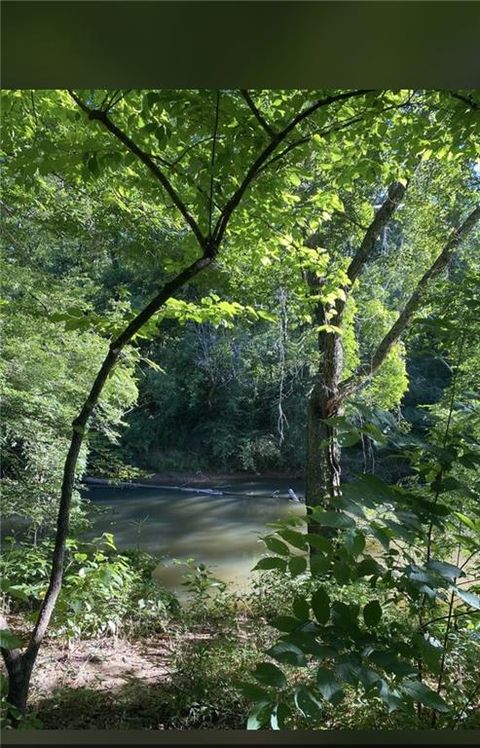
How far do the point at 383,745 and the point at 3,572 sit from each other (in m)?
2.41

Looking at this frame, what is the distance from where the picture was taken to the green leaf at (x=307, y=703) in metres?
0.75

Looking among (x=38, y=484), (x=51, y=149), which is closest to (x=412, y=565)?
(x=51, y=149)

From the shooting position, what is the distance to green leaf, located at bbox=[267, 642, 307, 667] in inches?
29.0

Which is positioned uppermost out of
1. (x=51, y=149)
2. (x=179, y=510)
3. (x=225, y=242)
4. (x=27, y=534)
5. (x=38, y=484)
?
(x=225, y=242)

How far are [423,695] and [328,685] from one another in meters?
0.15

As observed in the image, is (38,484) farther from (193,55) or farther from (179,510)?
(179,510)

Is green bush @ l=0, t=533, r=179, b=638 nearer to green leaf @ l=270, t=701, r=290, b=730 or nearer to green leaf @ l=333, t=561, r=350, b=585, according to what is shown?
green leaf @ l=270, t=701, r=290, b=730

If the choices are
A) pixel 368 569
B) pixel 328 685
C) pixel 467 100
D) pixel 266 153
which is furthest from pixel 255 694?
pixel 467 100

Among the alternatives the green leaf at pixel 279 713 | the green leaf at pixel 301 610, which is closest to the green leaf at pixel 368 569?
the green leaf at pixel 301 610

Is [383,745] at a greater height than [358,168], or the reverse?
[358,168]

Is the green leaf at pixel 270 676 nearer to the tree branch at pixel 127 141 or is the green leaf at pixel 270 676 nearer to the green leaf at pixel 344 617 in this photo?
the green leaf at pixel 344 617

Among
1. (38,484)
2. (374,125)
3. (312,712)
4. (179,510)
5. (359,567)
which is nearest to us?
(312,712)

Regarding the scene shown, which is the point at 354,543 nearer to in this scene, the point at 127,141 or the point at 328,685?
the point at 328,685

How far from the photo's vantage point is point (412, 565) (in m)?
0.82
